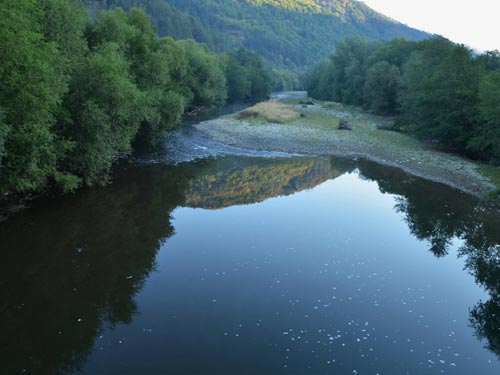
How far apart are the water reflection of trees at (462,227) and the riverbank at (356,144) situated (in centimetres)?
336

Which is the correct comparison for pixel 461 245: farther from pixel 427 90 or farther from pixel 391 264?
pixel 427 90

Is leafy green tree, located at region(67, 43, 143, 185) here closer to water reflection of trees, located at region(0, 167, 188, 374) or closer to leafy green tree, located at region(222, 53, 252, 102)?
water reflection of trees, located at region(0, 167, 188, 374)

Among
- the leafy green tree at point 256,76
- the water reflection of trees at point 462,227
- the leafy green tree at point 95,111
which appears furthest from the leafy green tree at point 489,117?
the leafy green tree at point 256,76

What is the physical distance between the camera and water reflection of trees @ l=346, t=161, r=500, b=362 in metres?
19.8

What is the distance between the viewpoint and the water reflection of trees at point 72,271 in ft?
51.8

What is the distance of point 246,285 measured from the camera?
20906 millimetres

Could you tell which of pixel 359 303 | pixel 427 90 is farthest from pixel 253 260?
pixel 427 90

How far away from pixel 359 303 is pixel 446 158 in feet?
123

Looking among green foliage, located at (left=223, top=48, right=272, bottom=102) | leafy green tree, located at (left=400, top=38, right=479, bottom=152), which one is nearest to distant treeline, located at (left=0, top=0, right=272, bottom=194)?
leafy green tree, located at (left=400, top=38, right=479, bottom=152)

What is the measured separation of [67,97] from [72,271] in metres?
16.3

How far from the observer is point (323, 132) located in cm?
6588


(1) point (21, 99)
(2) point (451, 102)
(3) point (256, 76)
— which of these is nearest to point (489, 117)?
(2) point (451, 102)

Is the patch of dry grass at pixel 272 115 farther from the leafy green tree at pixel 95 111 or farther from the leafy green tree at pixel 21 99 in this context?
the leafy green tree at pixel 21 99

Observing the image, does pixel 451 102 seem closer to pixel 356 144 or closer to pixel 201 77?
pixel 356 144
